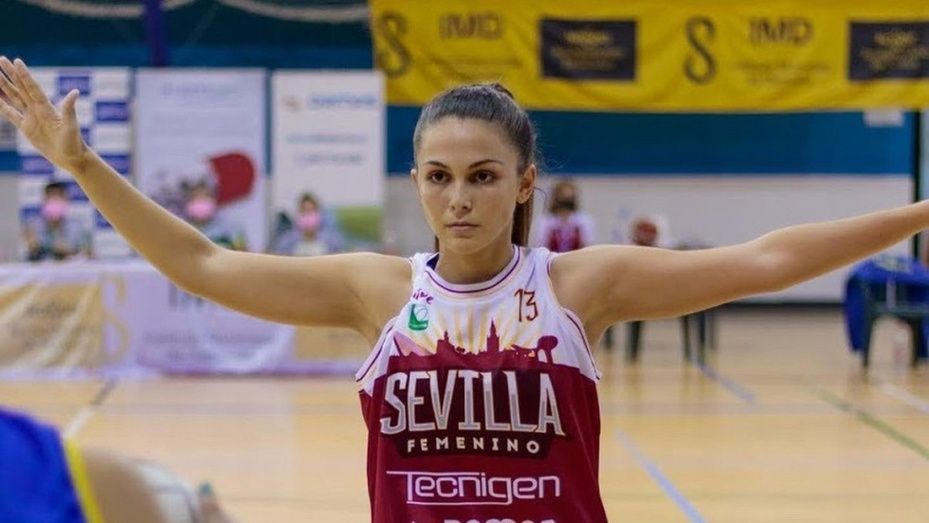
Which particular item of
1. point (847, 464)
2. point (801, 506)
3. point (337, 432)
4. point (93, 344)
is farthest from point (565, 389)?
point (93, 344)

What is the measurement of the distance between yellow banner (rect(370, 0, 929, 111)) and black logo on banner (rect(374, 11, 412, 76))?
0.01 m

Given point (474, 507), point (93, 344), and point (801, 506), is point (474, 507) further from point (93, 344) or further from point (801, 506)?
point (93, 344)

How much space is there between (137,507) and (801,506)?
241 inches

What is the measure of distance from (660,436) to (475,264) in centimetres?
624

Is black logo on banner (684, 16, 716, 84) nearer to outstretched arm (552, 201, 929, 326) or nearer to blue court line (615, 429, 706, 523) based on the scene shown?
blue court line (615, 429, 706, 523)

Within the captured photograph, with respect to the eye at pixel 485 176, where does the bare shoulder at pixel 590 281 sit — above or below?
below

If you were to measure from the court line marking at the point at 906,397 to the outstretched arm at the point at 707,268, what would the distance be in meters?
7.52

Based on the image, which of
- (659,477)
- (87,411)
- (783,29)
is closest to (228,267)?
(659,477)

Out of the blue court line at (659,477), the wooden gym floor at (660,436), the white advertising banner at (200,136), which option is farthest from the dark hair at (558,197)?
the blue court line at (659,477)

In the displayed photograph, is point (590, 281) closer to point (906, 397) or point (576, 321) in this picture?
point (576, 321)

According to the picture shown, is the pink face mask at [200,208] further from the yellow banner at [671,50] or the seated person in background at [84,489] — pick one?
the seated person in background at [84,489]

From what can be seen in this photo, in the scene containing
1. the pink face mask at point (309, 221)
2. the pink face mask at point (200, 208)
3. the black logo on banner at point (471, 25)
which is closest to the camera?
the pink face mask at point (309, 221)

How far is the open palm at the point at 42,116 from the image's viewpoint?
2.63m

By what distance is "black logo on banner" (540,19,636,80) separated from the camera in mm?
13867
